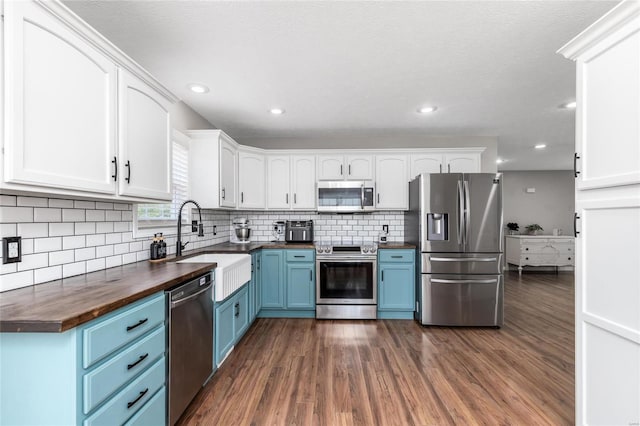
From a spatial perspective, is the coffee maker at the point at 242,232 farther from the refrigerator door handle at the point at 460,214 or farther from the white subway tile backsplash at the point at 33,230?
the refrigerator door handle at the point at 460,214

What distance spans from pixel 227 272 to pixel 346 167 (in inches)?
90.6

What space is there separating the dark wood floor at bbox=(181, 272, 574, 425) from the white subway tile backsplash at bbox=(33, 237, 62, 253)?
1.28 meters

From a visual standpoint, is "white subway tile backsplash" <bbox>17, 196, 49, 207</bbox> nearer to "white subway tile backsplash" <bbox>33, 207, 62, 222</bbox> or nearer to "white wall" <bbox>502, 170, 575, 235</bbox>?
"white subway tile backsplash" <bbox>33, 207, 62, 222</bbox>

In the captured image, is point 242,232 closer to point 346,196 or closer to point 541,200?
point 346,196

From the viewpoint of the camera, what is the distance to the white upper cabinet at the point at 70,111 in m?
1.08

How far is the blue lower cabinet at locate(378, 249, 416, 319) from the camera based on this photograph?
11.5 ft

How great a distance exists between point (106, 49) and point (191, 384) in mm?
2021

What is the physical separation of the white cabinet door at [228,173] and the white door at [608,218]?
9.86ft

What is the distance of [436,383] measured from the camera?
2.17 m

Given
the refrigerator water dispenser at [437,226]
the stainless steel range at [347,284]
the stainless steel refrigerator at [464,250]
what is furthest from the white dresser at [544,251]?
the stainless steel range at [347,284]

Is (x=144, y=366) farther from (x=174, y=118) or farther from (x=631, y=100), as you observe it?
(x=631, y=100)

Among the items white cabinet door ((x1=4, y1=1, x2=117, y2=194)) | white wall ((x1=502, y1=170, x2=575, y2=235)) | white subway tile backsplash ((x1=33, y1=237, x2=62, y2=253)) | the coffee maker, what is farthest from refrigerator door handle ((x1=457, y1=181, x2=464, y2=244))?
white wall ((x1=502, y1=170, x2=575, y2=235))

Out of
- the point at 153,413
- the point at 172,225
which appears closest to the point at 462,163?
the point at 172,225

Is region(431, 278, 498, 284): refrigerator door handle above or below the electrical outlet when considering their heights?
below
